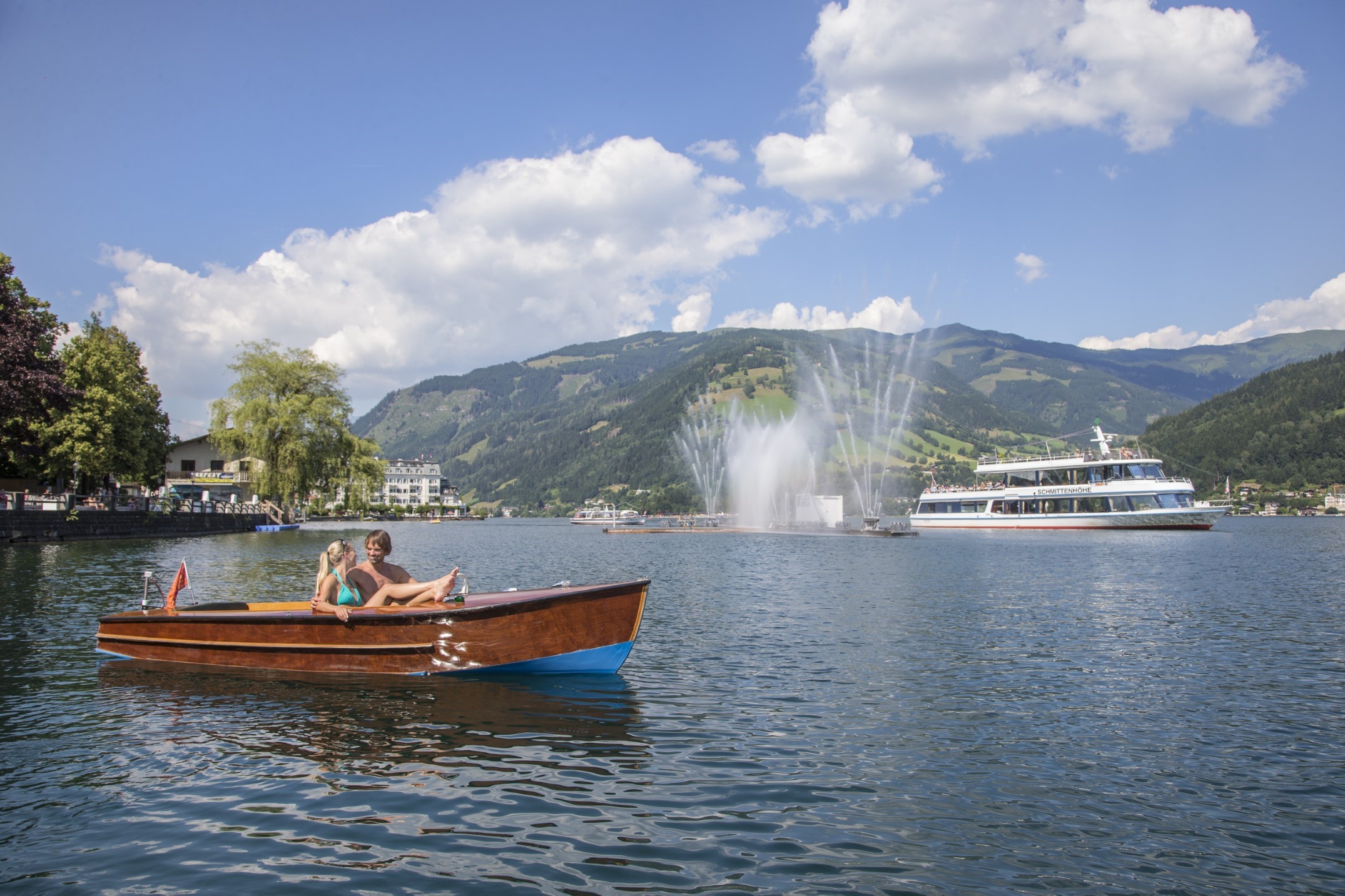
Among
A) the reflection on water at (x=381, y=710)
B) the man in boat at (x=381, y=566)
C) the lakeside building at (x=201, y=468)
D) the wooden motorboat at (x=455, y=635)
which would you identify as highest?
the lakeside building at (x=201, y=468)

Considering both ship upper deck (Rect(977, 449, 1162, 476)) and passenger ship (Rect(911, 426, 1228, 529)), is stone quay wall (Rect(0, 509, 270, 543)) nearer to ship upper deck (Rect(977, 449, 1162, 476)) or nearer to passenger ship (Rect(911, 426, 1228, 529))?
passenger ship (Rect(911, 426, 1228, 529))

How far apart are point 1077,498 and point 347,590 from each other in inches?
4013

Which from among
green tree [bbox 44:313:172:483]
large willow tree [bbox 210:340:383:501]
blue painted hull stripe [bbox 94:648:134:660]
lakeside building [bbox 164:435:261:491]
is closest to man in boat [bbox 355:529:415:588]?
blue painted hull stripe [bbox 94:648:134:660]

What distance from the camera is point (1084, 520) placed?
97812mm

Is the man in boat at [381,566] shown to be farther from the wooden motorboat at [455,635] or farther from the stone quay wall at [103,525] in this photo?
the stone quay wall at [103,525]

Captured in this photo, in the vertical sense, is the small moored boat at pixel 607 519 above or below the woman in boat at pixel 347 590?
below

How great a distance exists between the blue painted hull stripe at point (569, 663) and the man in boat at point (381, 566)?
2061mm

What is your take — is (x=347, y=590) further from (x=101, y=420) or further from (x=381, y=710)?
(x=101, y=420)

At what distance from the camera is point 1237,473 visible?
194 metres

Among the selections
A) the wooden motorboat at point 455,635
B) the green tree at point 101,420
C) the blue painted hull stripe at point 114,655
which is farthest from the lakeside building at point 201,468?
the wooden motorboat at point 455,635

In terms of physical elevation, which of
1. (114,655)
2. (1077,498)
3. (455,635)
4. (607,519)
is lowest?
(607,519)

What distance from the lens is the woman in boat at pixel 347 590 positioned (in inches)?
589

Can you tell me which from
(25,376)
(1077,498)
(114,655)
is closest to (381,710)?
(114,655)

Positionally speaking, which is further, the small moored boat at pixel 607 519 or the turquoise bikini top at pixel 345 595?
the small moored boat at pixel 607 519
